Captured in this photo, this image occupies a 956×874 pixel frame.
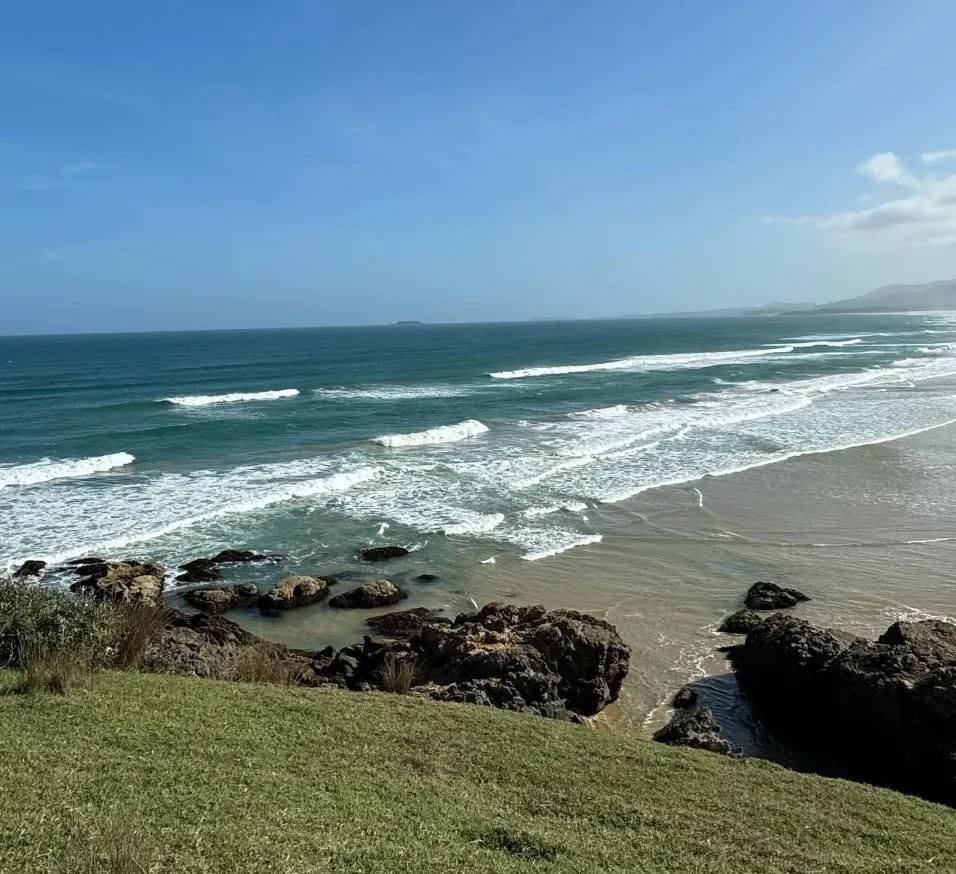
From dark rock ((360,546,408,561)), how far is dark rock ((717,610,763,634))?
7.43 m

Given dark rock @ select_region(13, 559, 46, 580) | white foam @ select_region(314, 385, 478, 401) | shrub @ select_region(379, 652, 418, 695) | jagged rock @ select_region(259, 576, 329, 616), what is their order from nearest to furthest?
1. shrub @ select_region(379, 652, 418, 695)
2. jagged rock @ select_region(259, 576, 329, 616)
3. dark rock @ select_region(13, 559, 46, 580)
4. white foam @ select_region(314, 385, 478, 401)

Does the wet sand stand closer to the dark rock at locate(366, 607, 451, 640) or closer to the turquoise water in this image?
the turquoise water

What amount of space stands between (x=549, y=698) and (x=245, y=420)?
1193 inches

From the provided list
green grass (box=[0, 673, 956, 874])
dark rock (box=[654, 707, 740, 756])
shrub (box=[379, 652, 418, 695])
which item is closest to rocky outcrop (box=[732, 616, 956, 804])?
dark rock (box=[654, 707, 740, 756])

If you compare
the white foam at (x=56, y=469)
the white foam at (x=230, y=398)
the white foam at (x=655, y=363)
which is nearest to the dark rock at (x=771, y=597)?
the white foam at (x=56, y=469)

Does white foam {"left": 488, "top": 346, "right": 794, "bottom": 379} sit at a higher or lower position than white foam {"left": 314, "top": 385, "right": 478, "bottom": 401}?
higher

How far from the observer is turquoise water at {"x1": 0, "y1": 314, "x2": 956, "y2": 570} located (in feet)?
63.5

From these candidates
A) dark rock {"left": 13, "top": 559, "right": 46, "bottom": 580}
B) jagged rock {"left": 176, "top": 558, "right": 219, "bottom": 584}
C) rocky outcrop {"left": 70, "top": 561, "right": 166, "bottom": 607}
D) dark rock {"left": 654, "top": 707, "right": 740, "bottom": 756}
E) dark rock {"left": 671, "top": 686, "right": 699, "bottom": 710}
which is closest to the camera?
dark rock {"left": 654, "top": 707, "right": 740, "bottom": 756}

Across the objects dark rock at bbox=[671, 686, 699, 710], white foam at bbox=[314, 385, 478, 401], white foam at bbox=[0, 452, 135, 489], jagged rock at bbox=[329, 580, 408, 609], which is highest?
white foam at bbox=[314, 385, 478, 401]

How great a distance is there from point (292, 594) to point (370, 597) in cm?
153

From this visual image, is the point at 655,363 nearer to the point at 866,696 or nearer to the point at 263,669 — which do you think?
the point at 866,696

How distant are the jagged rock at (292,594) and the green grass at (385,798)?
262 inches

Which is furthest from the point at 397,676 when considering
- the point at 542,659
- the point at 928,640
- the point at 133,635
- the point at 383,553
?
the point at 383,553

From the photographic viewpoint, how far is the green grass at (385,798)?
16.9 ft
